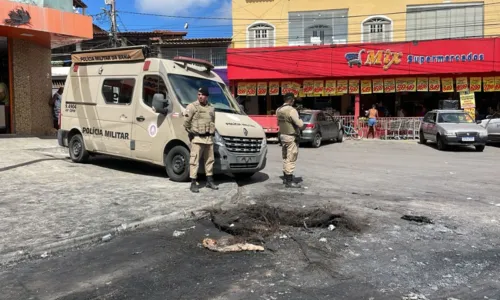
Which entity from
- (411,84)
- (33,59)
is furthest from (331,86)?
(33,59)

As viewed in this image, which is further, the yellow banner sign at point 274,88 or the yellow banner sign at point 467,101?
the yellow banner sign at point 274,88

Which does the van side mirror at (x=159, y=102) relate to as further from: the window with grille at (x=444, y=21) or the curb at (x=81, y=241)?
the window with grille at (x=444, y=21)

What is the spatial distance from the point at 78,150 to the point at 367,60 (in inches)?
660

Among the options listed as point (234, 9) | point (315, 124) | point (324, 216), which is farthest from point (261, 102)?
point (324, 216)

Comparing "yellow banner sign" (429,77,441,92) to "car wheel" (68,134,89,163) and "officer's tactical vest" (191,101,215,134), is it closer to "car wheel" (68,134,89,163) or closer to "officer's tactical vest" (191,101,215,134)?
"officer's tactical vest" (191,101,215,134)

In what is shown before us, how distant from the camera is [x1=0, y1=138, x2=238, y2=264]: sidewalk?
206 inches

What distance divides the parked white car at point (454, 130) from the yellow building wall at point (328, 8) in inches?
330

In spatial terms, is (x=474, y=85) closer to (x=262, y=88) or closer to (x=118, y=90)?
(x=262, y=88)

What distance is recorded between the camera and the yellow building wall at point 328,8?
24.2 metres

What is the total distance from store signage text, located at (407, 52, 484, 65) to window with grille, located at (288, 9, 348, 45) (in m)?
4.51

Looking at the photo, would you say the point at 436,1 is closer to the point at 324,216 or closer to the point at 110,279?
the point at 324,216

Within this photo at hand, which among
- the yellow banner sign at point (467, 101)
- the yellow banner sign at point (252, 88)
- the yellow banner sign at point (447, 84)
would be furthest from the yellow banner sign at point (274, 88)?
the yellow banner sign at point (467, 101)

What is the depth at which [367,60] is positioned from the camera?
23.0 metres

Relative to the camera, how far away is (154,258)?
469 centimetres
